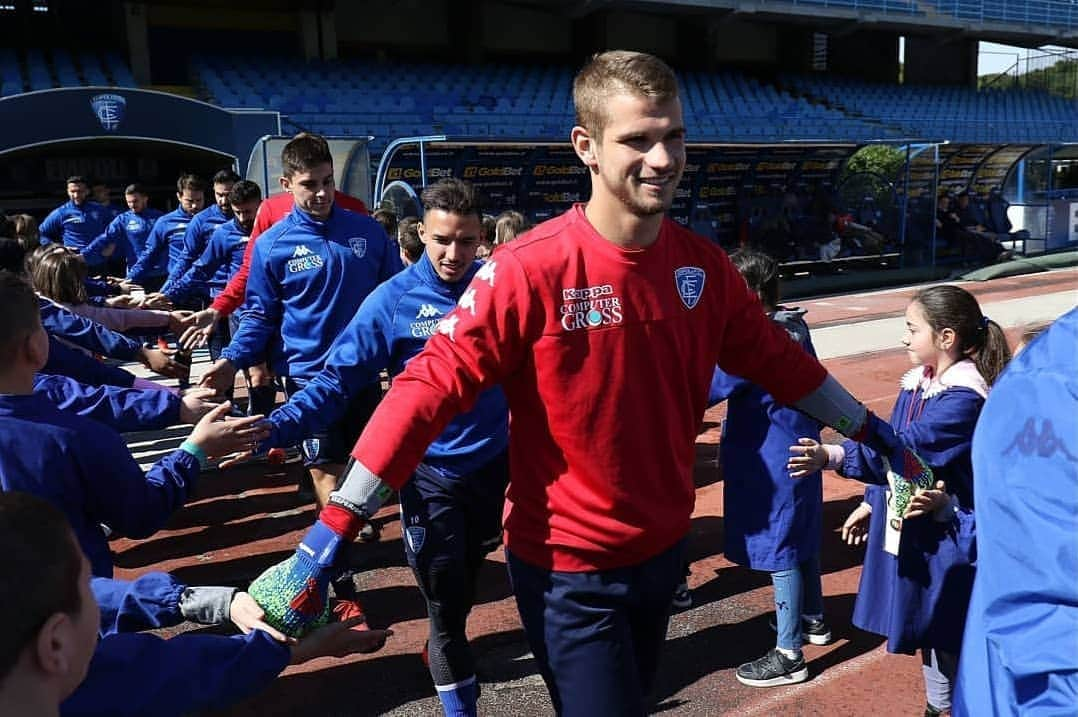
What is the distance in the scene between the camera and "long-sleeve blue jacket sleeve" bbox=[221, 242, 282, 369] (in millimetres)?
4824

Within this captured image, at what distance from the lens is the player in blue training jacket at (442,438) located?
136 inches

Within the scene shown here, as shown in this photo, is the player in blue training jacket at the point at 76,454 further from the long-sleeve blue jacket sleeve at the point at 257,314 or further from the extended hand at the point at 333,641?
the long-sleeve blue jacket sleeve at the point at 257,314

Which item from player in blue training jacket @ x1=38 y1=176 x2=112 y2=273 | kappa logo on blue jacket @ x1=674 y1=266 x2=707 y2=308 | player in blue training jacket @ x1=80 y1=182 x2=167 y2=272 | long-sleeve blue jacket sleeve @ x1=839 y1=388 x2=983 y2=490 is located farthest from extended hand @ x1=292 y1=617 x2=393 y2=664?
player in blue training jacket @ x1=38 y1=176 x2=112 y2=273

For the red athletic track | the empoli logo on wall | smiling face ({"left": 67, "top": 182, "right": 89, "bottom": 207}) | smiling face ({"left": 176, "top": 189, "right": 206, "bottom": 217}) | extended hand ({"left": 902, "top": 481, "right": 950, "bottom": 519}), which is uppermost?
the empoli logo on wall

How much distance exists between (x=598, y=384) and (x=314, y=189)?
9.77 feet

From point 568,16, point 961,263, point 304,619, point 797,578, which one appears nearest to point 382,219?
point 797,578

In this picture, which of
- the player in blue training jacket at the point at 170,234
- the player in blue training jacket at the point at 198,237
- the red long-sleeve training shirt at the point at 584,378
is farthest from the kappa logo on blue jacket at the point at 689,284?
the player in blue training jacket at the point at 170,234

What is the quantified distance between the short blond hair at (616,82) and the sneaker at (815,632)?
9.55ft

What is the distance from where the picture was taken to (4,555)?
4.46 feet

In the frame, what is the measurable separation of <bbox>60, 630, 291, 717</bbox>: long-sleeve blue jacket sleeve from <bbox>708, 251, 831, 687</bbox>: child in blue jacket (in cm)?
238

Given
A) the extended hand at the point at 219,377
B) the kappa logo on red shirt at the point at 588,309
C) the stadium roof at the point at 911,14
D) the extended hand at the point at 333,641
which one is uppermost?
the stadium roof at the point at 911,14

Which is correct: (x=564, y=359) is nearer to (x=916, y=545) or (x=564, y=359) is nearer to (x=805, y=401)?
(x=805, y=401)

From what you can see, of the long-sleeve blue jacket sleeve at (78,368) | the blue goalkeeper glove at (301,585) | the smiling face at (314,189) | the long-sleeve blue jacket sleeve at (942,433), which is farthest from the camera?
the smiling face at (314,189)

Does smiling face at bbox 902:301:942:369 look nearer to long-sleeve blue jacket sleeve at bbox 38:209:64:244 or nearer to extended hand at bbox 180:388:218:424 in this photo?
extended hand at bbox 180:388:218:424
